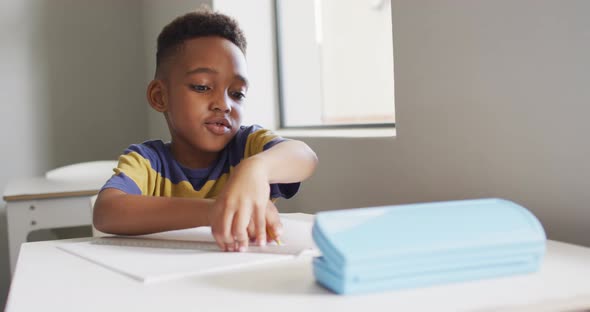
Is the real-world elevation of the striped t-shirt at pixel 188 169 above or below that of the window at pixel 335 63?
below

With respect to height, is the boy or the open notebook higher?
the boy

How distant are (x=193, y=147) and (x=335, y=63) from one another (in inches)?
33.7

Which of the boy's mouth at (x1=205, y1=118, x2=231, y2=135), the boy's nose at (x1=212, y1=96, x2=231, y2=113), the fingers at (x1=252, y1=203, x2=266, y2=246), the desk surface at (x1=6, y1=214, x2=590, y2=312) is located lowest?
the desk surface at (x1=6, y1=214, x2=590, y2=312)

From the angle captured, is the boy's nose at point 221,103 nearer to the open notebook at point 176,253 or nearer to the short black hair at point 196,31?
the short black hair at point 196,31

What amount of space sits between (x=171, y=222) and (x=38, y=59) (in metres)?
2.35

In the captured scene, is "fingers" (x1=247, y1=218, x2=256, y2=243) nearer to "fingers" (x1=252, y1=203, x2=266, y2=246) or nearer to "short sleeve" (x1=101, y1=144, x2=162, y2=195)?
"fingers" (x1=252, y1=203, x2=266, y2=246)

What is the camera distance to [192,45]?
1.29 metres

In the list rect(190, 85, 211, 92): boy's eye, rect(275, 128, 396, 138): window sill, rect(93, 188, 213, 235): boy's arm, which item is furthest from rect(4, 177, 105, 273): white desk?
rect(93, 188, 213, 235): boy's arm

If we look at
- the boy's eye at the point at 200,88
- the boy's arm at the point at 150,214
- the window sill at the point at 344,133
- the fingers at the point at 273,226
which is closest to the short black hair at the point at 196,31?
the boy's eye at the point at 200,88

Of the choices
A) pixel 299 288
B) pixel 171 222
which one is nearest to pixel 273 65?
pixel 171 222

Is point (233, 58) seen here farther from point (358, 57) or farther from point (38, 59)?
point (38, 59)

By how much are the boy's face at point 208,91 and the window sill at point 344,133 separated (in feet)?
1.05

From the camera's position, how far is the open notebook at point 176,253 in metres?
0.67

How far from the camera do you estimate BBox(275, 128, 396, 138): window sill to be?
1410 millimetres
